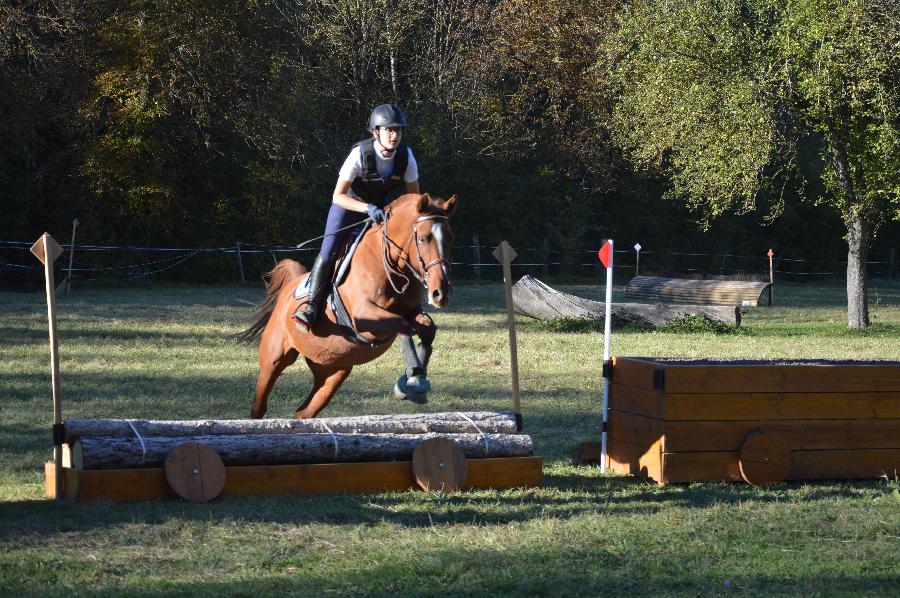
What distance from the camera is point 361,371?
12859 millimetres

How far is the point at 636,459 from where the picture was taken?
23.9 ft

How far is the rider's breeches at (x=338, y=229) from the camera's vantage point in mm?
7492

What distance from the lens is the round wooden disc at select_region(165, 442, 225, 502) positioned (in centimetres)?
610

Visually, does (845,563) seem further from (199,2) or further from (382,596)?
(199,2)

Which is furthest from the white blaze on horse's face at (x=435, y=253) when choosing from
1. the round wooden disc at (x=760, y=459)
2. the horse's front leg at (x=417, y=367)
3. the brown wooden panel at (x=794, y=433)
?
the round wooden disc at (x=760, y=459)

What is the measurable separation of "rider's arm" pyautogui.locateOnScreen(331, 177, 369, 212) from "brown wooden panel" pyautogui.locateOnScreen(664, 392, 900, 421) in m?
2.20

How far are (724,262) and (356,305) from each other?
32.6 metres

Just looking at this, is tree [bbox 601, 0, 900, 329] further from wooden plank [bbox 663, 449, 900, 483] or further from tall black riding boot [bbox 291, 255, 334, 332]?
tall black riding boot [bbox 291, 255, 334, 332]

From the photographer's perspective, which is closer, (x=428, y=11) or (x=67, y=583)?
(x=67, y=583)


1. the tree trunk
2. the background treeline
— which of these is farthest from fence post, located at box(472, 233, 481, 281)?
the tree trunk

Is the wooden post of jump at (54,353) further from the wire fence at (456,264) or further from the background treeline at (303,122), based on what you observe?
the background treeline at (303,122)

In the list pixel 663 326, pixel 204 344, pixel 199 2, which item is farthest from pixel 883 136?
pixel 199 2

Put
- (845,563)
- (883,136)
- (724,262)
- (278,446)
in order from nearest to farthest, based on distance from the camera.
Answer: (845,563) < (278,446) < (883,136) < (724,262)

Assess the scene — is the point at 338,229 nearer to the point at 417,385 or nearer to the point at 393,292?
the point at 393,292
